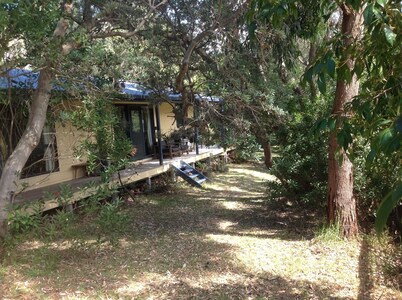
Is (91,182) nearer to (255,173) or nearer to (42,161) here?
(42,161)

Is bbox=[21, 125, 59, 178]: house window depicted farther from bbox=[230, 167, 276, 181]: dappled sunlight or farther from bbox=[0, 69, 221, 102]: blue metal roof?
bbox=[230, 167, 276, 181]: dappled sunlight

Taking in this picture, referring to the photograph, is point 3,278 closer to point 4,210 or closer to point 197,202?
point 4,210

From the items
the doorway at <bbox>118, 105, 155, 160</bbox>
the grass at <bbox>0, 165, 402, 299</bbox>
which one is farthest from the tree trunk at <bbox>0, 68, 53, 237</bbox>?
the doorway at <bbox>118, 105, 155, 160</bbox>

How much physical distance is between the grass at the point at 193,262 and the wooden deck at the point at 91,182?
25.5 inches

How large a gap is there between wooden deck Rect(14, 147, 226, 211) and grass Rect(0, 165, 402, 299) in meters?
0.65

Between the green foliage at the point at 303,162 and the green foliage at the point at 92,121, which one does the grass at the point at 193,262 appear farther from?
the green foliage at the point at 92,121

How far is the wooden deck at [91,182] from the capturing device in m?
7.31

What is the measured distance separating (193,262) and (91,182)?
7.41ft

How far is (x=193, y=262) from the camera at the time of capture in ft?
21.1

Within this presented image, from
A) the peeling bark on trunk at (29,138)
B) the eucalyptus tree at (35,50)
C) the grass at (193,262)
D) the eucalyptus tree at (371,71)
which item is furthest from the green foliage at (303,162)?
the eucalyptus tree at (371,71)

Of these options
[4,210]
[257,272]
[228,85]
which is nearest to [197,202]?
[228,85]

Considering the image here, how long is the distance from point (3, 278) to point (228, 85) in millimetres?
5479

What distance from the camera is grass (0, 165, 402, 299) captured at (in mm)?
5262

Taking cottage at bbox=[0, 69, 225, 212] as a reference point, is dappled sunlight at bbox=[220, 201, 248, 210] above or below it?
below
